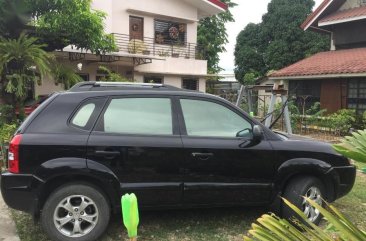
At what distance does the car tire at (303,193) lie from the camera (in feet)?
16.0

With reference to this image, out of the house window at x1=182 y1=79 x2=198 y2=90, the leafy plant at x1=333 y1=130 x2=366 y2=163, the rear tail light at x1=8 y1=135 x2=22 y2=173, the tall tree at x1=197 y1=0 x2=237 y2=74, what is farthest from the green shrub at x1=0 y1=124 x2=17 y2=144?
the tall tree at x1=197 y1=0 x2=237 y2=74

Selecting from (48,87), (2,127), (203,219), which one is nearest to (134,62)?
(48,87)

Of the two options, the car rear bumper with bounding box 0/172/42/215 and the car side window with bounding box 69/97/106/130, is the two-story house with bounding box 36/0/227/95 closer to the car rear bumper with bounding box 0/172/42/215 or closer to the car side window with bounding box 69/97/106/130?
the car side window with bounding box 69/97/106/130

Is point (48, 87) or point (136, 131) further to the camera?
point (48, 87)

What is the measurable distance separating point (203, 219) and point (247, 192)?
773 millimetres

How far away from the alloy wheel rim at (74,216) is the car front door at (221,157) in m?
1.04

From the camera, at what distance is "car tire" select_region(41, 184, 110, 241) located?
4.18 meters

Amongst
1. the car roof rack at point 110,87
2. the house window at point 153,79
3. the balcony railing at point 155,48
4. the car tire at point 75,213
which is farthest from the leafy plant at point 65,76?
the house window at point 153,79

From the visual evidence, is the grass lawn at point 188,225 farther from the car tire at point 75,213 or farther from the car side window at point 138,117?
the car side window at point 138,117

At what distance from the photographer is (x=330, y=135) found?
14.0 meters

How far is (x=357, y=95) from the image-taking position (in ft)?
51.6

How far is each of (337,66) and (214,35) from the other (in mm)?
14937

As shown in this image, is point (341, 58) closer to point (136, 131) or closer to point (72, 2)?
point (72, 2)

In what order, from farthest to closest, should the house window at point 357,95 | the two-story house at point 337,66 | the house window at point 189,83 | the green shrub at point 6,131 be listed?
the house window at point 189,83
the two-story house at point 337,66
the house window at point 357,95
the green shrub at point 6,131
